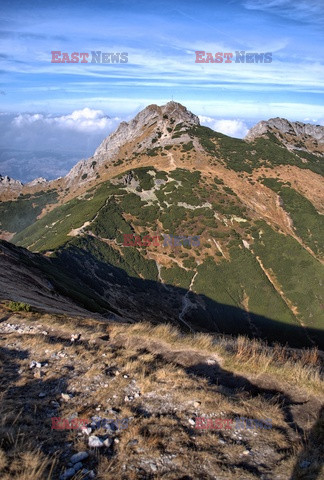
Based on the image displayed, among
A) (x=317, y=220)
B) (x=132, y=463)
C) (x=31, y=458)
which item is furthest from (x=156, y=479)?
(x=317, y=220)

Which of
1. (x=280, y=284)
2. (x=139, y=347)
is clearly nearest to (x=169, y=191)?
(x=280, y=284)

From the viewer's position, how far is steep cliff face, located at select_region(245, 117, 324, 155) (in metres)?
166

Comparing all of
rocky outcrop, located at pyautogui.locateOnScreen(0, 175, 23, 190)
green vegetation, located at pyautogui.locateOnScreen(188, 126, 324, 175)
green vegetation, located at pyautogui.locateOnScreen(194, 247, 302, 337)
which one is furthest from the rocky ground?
rocky outcrop, located at pyautogui.locateOnScreen(0, 175, 23, 190)

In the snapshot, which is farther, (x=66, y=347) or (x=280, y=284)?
(x=280, y=284)

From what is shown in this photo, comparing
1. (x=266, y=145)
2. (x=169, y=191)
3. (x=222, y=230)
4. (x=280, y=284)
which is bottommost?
(x=280, y=284)

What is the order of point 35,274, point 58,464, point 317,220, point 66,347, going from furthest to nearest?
point 317,220
point 35,274
point 66,347
point 58,464

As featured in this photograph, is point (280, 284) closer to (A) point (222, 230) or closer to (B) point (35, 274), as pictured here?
(A) point (222, 230)

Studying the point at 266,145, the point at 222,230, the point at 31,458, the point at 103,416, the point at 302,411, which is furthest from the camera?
the point at 266,145

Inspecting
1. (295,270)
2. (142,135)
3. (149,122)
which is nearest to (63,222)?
(295,270)

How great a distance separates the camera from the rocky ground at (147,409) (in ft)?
21.5

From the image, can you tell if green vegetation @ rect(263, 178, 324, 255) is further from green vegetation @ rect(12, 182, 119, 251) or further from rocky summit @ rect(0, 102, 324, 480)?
green vegetation @ rect(12, 182, 119, 251)

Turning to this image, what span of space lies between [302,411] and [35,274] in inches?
1359

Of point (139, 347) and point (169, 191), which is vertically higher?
point (169, 191)

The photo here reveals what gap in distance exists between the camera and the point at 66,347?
1241 cm
